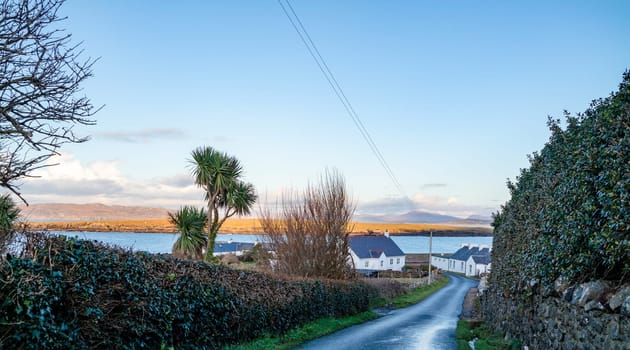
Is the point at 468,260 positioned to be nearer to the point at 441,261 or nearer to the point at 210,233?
the point at 441,261

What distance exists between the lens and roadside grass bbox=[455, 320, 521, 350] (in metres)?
13.0

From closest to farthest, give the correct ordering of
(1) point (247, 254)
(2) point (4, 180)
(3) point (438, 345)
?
1. (2) point (4, 180)
2. (3) point (438, 345)
3. (1) point (247, 254)

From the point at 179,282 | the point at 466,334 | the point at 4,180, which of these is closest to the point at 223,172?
the point at 466,334

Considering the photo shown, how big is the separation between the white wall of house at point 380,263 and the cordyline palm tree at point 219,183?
4817cm

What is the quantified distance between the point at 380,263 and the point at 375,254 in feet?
5.34

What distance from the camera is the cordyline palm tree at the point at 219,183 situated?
84.1 ft

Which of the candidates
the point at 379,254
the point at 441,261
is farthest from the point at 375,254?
the point at 441,261

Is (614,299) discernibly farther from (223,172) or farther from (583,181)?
(223,172)

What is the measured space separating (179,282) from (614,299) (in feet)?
23.7

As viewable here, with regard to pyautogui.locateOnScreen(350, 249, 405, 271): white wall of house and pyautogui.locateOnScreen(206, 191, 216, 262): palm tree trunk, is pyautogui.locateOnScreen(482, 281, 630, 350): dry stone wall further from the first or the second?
pyautogui.locateOnScreen(350, 249, 405, 271): white wall of house

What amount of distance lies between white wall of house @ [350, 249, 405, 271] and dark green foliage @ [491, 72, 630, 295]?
206 ft

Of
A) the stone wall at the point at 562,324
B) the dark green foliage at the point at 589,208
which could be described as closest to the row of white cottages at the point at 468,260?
the stone wall at the point at 562,324

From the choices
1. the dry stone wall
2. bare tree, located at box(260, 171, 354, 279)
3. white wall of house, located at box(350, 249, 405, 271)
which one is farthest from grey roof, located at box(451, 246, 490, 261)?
the dry stone wall

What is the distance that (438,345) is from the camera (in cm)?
1466
